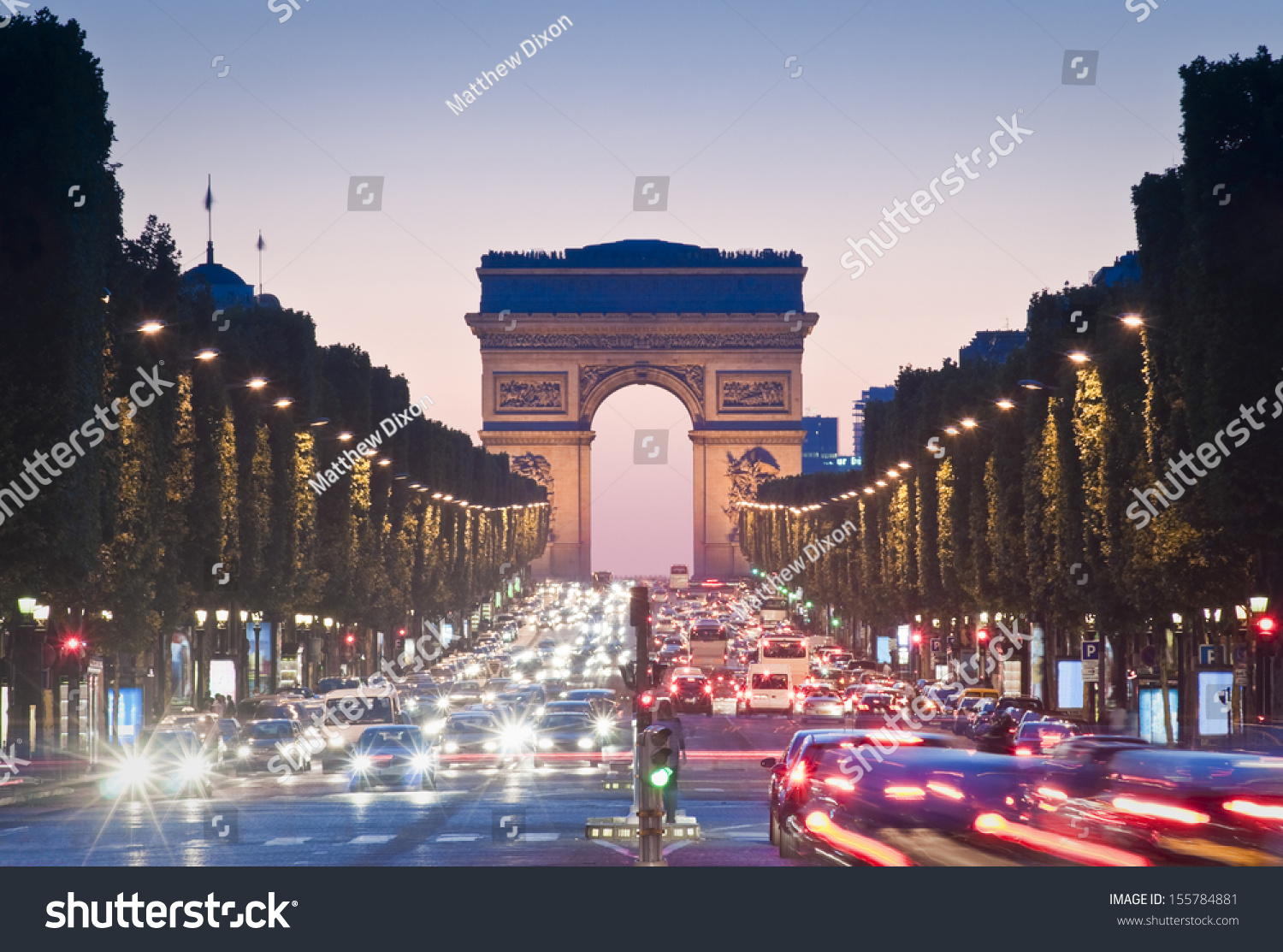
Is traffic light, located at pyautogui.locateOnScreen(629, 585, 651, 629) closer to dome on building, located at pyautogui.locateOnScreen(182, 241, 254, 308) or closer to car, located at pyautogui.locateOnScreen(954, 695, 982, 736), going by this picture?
car, located at pyautogui.locateOnScreen(954, 695, 982, 736)

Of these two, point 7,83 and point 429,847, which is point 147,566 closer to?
point 7,83

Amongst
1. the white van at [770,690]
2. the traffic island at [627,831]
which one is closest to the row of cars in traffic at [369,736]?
the white van at [770,690]

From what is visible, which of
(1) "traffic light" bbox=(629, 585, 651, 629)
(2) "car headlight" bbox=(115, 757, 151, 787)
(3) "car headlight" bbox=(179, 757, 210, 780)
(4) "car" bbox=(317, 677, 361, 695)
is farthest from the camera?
(4) "car" bbox=(317, 677, 361, 695)

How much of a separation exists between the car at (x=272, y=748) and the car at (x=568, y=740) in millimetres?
5622

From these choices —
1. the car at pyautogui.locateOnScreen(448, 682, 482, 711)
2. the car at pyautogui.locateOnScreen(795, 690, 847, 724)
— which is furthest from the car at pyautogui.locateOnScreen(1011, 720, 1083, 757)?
the car at pyautogui.locateOnScreen(448, 682, 482, 711)

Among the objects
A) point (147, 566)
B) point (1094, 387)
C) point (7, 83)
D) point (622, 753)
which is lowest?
point (622, 753)

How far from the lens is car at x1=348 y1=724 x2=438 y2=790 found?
41.1 m

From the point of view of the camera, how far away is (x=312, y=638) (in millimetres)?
94875

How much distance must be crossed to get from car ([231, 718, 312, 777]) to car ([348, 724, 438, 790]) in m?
8.12

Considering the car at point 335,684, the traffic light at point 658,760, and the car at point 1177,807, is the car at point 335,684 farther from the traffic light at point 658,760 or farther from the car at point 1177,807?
the car at point 1177,807

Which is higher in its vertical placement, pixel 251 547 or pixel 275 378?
pixel 275 378

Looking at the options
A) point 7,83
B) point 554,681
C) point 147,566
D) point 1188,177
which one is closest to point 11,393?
point 7,83

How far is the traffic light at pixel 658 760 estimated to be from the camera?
21.9 meters
